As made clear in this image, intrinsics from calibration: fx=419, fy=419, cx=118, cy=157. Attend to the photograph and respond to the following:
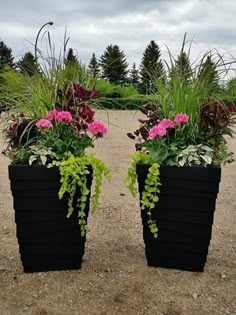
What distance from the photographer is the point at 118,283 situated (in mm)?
2199

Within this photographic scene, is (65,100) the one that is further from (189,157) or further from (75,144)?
(189,157)

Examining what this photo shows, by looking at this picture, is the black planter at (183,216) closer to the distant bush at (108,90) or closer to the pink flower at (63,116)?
the pink flower at (63,116)

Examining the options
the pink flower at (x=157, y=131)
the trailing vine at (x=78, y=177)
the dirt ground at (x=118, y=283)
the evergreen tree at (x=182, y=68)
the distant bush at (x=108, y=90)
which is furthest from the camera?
the distant bush at (x=108, y=90)

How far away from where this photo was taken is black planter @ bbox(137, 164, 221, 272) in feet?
7.06

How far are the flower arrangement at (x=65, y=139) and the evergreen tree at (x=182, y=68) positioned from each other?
46cm

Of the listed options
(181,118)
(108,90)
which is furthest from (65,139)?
(108,90)

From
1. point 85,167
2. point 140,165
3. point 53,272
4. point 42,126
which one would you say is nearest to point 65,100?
point 42,126

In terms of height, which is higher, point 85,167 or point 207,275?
point 85,167

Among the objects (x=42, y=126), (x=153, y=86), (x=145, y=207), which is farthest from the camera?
(x=153, y=86)

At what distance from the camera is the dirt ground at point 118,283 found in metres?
1.97

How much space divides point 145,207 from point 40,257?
2.08ft

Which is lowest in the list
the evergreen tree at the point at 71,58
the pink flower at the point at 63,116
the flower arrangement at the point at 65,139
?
the flower arrangement at the point at 65,139

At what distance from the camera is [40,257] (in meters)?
2.28

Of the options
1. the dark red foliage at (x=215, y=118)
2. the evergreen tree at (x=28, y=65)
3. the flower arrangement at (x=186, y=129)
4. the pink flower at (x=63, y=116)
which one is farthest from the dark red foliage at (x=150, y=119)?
the evergreen tree at (x=28, y=65)
